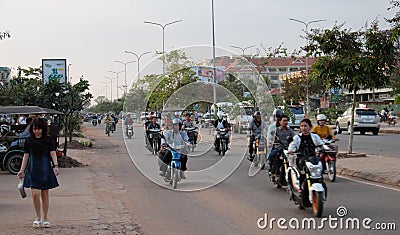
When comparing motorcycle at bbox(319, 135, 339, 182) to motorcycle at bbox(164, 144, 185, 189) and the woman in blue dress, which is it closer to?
motorcycle at bbox(164, 144, 185, 189)

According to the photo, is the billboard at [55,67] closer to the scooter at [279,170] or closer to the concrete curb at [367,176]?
the concrete curb at [367,176]

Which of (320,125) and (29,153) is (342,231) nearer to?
(29,153)

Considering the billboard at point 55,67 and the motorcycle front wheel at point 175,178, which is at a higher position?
the billboard at point 55,67

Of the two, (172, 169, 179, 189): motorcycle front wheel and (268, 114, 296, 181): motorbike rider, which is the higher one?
(268, 114, 296, 181): motorbike rider

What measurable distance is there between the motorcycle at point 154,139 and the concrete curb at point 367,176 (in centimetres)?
733

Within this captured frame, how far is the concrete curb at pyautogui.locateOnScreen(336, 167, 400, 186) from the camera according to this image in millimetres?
13102

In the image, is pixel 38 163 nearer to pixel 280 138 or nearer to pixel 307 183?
pixel 307 183

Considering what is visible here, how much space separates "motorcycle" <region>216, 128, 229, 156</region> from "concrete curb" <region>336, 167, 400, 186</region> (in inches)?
252

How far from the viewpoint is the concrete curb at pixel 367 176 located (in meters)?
13.1

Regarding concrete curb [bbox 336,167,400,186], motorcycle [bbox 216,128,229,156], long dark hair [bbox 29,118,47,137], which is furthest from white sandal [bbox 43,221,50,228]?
motorcycle [bbox 216,128,229,156]

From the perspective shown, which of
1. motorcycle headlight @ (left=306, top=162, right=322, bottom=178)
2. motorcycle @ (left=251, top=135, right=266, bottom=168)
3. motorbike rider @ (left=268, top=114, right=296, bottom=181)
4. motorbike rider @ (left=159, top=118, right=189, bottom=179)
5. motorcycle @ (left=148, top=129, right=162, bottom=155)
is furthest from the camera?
motorcycle @ (left=148, top=129, right=162, bottom=155)

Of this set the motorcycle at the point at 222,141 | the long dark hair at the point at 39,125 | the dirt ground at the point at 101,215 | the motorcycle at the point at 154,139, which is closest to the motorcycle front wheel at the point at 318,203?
the dirt ground at the point at 101,215

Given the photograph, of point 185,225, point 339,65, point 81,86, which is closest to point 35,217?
point 185,225

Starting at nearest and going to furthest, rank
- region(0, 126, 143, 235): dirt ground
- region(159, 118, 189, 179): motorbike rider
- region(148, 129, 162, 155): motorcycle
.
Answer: region(0, 126, 143, 235): dirt ground → region(159, 118, 189, 179): motorbike rider → region(148, 129, 162, 155): motorcycle
